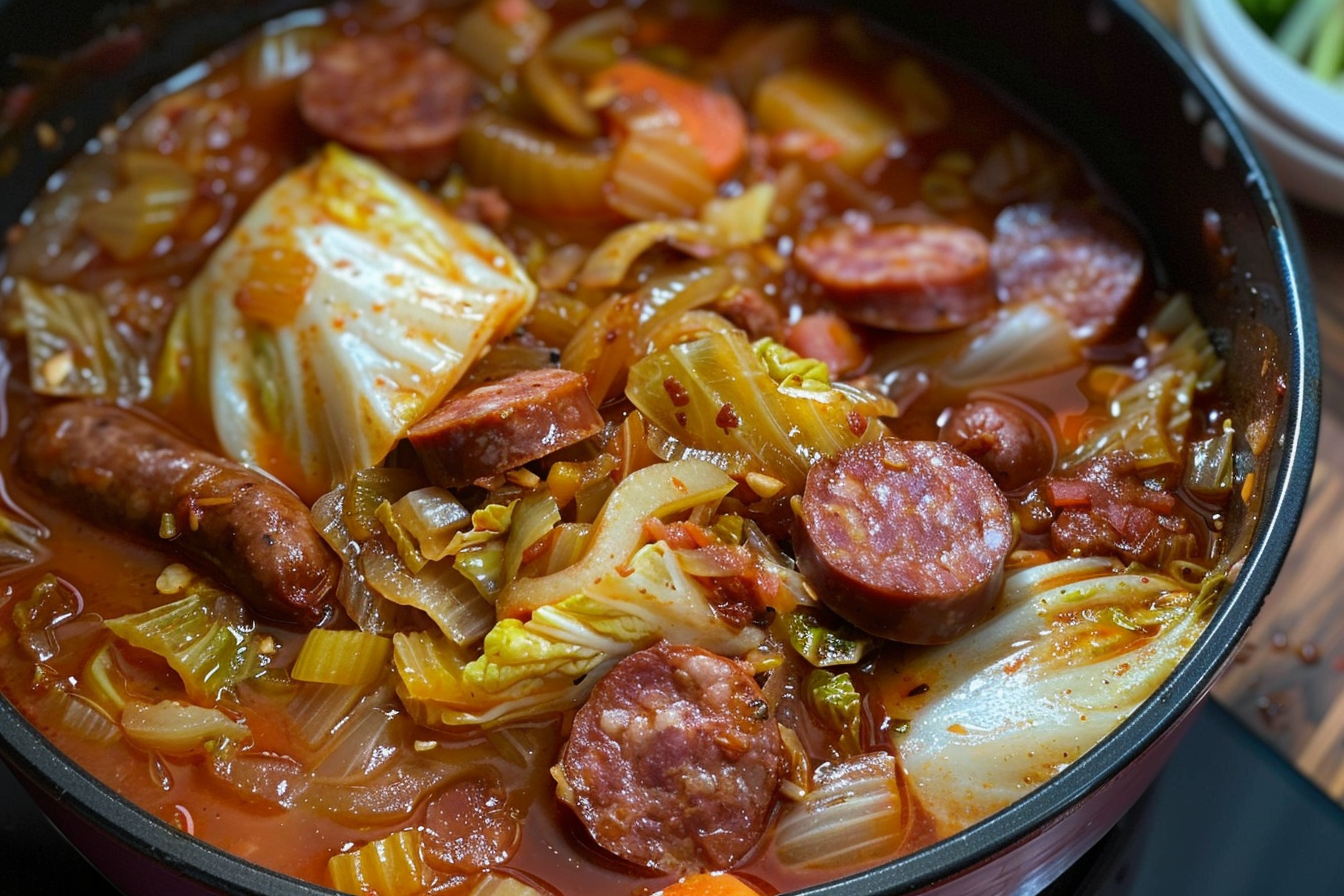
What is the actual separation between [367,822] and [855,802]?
924 mm

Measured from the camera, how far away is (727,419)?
2.67 metres

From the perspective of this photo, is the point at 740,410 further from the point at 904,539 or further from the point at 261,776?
the point at 261,776

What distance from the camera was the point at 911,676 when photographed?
2555mm

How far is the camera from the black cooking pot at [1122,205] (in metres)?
2.04

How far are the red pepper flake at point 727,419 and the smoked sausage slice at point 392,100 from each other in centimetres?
136

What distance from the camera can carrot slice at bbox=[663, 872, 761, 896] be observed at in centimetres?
228

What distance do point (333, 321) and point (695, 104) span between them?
1267 millimetres

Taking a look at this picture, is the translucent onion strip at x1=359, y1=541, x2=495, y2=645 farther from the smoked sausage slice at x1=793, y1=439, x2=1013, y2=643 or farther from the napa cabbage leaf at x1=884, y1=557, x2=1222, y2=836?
the napa cabbage leaf at x1=884, y1=557, x2=1222, y2=836

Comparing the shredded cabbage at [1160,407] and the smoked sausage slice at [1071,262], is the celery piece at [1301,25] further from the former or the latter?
the shredded cabbage at [1160,407]

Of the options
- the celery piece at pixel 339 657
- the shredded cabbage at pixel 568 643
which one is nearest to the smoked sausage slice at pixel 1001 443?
the shredded cabbage at pixel 568 643

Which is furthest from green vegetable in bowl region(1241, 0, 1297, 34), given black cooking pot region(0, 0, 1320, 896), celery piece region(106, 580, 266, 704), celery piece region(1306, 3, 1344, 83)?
celery piece region(106, 580, 266, 704)

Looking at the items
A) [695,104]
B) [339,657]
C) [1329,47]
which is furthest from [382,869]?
[1329,47]

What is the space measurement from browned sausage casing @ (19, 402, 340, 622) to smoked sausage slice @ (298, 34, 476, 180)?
102 centimetres

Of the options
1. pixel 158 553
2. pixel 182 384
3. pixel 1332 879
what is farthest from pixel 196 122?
pixel 1332 879
